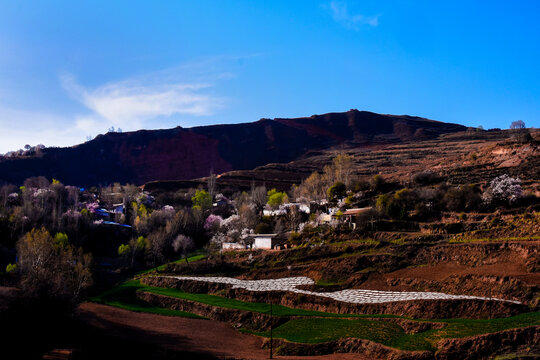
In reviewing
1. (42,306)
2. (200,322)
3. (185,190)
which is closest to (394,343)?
(200,322)

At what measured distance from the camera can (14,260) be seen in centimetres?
5175

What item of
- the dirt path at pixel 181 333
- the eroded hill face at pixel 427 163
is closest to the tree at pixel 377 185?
the eroded hill face at pixel 427 163

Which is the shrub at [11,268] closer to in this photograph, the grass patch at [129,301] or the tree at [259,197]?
the grass patch at [129,301]

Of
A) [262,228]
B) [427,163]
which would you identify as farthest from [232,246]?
[427,163]

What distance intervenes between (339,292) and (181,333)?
1282 cm

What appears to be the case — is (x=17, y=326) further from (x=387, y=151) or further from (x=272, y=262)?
(x=387, y=151)

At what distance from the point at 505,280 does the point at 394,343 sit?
35.1 feet

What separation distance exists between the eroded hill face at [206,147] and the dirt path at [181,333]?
90.5m

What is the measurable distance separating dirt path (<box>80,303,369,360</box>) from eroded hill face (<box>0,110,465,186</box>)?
297 ft

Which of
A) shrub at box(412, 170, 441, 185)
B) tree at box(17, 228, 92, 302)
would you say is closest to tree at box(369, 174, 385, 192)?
shrub at box(412, 170, 441, 185)

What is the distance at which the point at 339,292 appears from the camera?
36281 mm

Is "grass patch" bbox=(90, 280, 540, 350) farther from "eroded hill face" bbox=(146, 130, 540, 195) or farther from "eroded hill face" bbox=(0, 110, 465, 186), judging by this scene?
"eroded hill face" bbox=(0, 110, 465, 186)

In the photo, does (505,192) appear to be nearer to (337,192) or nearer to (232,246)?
Result: (337,192)

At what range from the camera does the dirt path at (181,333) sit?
87.4 ft
